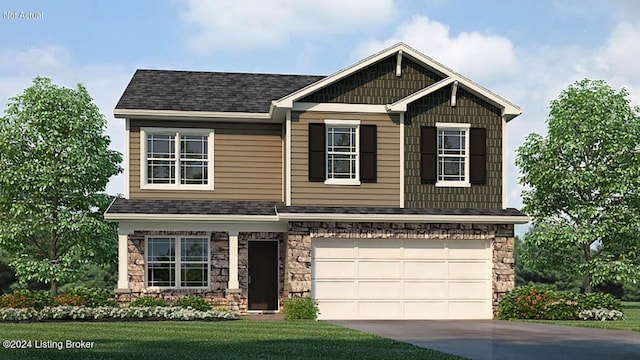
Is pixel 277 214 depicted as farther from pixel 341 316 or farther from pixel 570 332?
pixel 570 332

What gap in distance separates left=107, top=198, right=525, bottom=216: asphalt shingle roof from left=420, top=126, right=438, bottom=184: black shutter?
962mm

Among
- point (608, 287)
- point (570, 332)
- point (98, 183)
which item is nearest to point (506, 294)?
point (570, 332)

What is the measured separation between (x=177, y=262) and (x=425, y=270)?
7220 millimetres

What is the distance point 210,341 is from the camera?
17.6m

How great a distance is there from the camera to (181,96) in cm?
2878

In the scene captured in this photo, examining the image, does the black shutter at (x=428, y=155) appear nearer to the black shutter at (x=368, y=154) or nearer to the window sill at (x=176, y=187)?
the black shutter at (x=368, y=154)

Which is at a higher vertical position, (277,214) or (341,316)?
(277,214)

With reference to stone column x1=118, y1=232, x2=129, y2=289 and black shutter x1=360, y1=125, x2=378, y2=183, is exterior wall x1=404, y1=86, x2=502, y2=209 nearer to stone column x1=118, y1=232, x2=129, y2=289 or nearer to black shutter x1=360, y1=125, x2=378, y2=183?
black shutter x1=360, y1=125, x2=378, y2=183

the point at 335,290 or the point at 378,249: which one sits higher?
the point at 378,249

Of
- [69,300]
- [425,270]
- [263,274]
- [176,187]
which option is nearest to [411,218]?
[425,270]

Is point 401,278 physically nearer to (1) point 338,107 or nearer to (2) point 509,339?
(1) point 338,107

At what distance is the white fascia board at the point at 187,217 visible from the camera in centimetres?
2595

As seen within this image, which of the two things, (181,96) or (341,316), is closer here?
(341,316)

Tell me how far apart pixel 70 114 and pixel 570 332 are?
58.4 ft
